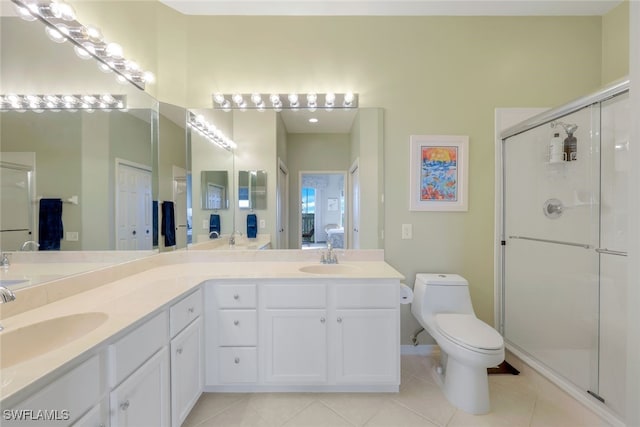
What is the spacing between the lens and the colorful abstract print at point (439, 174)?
225 centimetres

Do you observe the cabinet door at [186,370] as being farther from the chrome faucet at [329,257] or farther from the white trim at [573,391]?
the white trim at [573,391]

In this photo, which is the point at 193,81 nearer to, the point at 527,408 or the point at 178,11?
the point at 178,11

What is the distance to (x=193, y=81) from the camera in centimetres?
224

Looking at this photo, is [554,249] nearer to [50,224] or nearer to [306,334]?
[306,334]

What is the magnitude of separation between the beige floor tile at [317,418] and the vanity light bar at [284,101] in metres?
2.18

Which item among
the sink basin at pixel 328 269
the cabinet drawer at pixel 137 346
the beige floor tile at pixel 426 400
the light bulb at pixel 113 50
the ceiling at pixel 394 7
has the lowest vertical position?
the beige floor tile at pixel 426 400

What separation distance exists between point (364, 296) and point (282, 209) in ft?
3.37

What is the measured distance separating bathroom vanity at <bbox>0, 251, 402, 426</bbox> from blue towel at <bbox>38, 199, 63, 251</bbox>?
20cm

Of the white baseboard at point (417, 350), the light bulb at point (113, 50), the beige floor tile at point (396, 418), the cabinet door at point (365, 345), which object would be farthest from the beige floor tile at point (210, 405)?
the light bulb at point (113, 50)

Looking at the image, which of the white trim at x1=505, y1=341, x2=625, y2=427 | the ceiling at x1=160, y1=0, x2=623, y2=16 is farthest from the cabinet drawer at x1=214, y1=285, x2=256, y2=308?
the ceiling at x1=160, y1=0, x2=623, y2=16

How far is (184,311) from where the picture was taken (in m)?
1.48

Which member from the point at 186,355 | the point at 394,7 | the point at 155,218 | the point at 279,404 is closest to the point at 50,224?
the point at 155,218

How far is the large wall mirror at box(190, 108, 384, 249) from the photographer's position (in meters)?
2.25

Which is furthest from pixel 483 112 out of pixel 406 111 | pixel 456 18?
pixel 456 18
